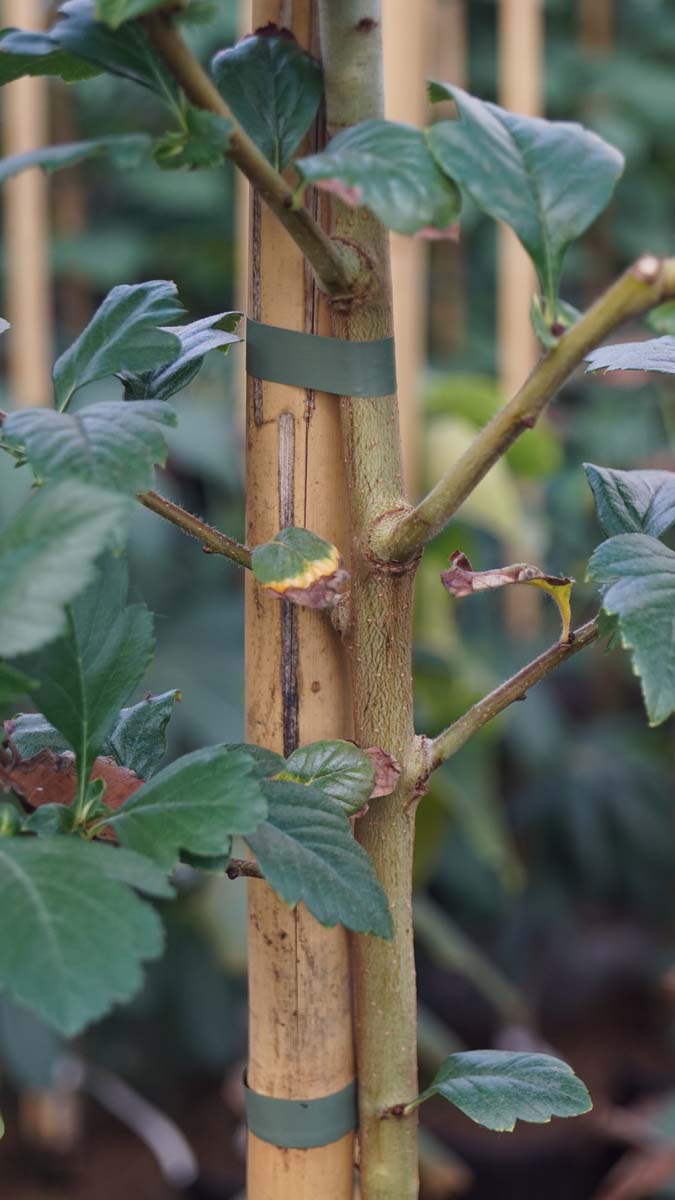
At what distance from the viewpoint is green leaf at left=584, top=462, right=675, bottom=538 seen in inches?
14.3

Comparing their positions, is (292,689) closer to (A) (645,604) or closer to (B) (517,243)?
(A) (645,604)

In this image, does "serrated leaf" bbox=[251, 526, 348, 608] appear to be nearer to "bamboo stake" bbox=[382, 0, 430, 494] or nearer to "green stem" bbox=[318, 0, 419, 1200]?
"green stem" bbox=[318, 0, 419, 1200]

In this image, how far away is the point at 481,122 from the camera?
28 centimetres

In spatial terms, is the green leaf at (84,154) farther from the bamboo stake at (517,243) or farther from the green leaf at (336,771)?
the bamboo stake at (517,243)

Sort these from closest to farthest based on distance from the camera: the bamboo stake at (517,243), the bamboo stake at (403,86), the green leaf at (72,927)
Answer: the green leaf at (72,927) < the bamboo stake at (403,86) < the bamboo stake at (517,243)

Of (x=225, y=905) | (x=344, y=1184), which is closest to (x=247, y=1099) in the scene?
(x=344, y=1184)

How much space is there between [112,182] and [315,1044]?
1666 millimetres

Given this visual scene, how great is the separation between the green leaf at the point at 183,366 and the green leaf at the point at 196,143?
0.21ft

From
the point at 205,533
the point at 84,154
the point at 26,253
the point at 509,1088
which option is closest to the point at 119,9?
the point at 84,154

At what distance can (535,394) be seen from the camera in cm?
28

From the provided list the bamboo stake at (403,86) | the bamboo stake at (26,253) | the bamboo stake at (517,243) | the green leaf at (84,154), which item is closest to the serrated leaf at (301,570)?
the green leaf at (84,154)

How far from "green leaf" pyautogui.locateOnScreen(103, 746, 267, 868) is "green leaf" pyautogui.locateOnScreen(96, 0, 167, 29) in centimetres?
15

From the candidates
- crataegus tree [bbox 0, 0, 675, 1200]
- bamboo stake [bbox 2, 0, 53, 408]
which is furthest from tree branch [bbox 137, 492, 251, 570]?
bamboo stake [bbox 2, 0, 53, 408]

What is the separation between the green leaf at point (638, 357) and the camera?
35 centimetres
